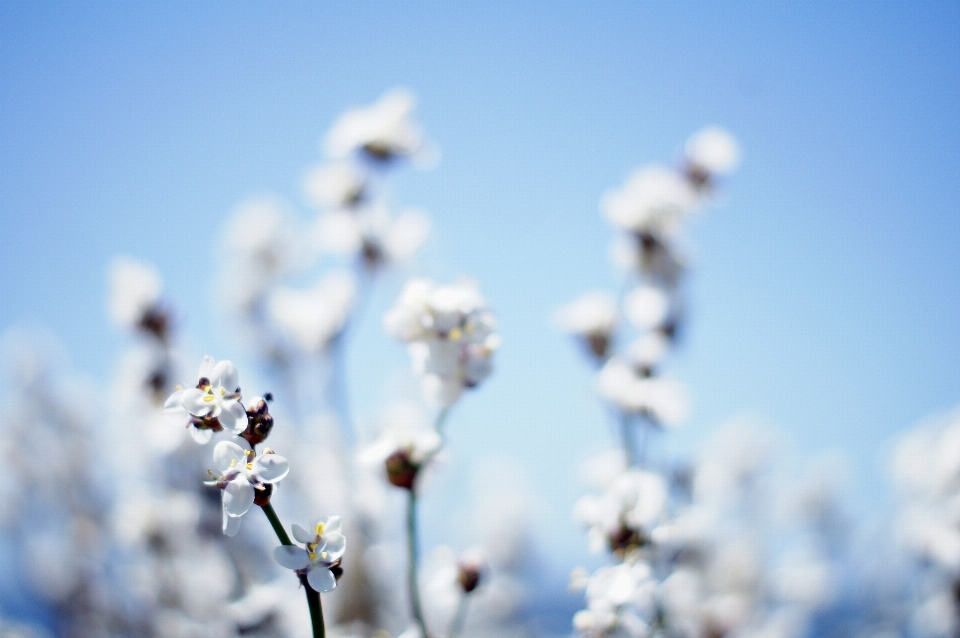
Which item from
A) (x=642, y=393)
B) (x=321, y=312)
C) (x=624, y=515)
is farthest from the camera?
(x=321, y=312)

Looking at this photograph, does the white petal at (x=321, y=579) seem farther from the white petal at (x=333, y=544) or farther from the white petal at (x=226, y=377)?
the white petal at (x=226, y=377)

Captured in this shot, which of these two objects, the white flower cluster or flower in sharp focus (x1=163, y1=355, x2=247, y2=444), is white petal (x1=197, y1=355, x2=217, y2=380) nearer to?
flower in sharp focus (x1=163, y1=355, x2=247, y2=444)

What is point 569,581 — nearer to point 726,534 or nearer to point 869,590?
point 726,534

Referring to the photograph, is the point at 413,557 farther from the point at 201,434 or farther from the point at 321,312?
the point at 321,312

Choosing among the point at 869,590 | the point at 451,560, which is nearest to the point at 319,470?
the point at 451,560

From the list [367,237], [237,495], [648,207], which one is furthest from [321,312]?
[237,495]

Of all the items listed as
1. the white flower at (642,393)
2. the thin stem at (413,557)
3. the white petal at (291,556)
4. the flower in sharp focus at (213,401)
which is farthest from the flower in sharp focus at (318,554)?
the white flower at (642,393)
